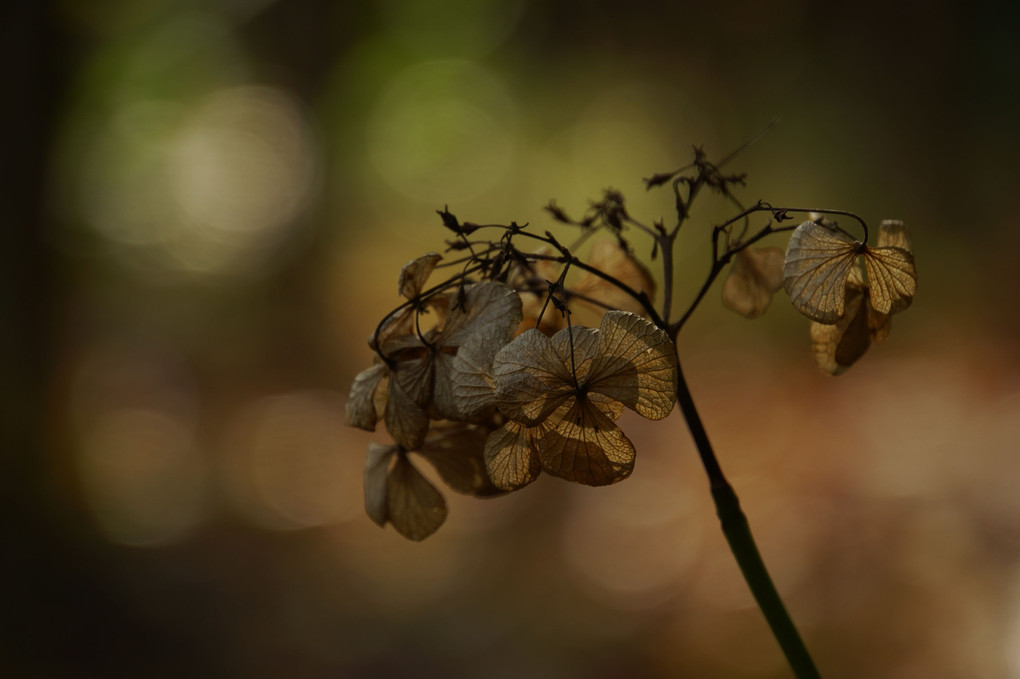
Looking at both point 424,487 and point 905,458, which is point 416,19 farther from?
point 424,487

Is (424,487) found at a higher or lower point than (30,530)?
lower

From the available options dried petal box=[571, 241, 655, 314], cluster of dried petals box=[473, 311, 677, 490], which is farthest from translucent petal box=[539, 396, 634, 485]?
dried petal box=[571, 241, 655, 314]

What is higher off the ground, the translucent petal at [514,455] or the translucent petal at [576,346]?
the translucent petal at [576,346]

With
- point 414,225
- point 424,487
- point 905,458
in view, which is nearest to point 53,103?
point 414,225

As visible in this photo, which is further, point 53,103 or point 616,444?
point 53,103

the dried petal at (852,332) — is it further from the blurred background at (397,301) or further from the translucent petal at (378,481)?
the blurred background at (397,301)

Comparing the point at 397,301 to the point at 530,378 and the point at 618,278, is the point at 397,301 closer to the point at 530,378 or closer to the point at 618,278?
the point at 618,278

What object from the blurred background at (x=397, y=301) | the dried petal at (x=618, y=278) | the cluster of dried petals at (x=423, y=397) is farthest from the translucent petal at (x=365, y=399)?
the blurred background at (x=397, y=301)

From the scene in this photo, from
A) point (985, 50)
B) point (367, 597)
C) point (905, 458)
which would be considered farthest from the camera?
point (985, 50)
